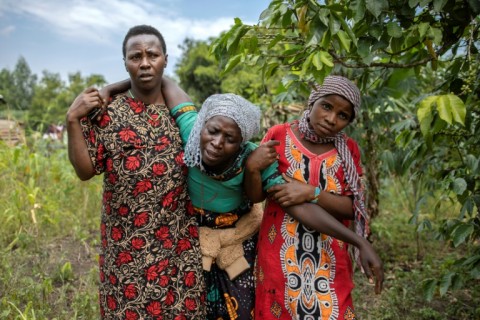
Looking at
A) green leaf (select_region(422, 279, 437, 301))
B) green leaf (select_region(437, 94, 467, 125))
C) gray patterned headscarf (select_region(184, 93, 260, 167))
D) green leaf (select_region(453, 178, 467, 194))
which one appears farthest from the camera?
green leaf (select_region(422, 279, 437, 301))

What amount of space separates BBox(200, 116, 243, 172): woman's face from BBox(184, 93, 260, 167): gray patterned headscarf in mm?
17

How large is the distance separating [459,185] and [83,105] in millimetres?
1518

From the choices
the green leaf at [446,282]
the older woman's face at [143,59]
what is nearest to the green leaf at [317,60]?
the older woman's face at [143,59]

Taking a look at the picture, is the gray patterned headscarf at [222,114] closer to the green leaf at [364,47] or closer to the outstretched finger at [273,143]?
the outstretched finger at [273,143]

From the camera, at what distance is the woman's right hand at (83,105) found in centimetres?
164

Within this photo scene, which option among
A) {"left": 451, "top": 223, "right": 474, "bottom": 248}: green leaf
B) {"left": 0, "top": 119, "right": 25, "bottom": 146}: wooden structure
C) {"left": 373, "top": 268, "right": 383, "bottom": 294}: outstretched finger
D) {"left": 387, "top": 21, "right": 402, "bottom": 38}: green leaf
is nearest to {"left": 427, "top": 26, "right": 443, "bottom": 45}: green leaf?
{"left": 387, "top": 21, "right": 402, "bottom": 38}: green leaf

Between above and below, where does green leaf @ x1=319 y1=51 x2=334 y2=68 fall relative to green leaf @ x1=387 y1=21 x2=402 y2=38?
below

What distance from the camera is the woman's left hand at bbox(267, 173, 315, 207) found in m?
1.73

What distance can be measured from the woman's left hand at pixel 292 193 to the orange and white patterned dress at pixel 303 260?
9 cm

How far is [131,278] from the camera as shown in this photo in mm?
1770

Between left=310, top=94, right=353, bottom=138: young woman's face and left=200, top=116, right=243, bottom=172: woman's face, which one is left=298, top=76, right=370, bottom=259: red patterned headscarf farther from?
left=200, top=116, right=243, bottom=172: woman's face

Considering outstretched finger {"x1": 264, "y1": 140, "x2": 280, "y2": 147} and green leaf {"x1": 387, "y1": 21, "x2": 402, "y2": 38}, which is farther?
outstretched finger {"x1": 264, "y1": 140, "x2": 280, "y2": 147}

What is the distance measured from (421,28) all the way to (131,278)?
1.34 meters

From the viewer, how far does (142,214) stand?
1.75m
